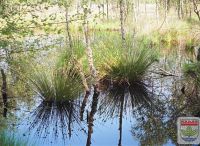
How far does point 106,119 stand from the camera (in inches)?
393

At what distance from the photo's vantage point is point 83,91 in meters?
12.0

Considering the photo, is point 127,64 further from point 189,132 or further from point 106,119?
point 189,132

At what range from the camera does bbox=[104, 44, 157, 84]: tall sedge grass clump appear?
12690 millimetres

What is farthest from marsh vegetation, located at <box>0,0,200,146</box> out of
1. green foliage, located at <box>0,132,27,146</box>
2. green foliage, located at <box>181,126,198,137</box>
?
green foliage, located at <box>181,126,198,137</box>

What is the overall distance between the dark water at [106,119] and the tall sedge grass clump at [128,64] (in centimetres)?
32

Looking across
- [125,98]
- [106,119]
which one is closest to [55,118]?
[106,119]

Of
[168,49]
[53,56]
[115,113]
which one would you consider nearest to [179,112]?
[115,113]

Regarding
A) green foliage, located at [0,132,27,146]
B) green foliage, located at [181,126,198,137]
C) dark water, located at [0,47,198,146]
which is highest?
green foliage, located at [0,132,27,146]

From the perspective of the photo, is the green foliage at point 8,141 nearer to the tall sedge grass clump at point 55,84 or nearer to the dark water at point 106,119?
the dark water at point 106,119

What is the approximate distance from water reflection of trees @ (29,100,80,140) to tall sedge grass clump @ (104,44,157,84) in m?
2.24

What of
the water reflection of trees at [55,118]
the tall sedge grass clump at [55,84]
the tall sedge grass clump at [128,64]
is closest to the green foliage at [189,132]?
the water reflection of trees at [55,118]

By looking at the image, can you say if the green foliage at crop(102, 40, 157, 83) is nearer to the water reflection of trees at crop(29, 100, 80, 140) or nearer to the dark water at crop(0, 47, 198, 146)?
the dark water at crop(0, 47, 198, 146)

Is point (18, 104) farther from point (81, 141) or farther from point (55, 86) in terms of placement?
point (81, 141)

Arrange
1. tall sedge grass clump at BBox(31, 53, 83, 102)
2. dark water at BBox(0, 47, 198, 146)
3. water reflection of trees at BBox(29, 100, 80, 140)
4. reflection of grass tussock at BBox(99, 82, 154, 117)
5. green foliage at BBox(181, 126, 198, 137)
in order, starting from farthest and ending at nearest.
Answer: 1. reflection of grass tussock at BBox(99, 82, 154, 117)
2. tall sedge grass clump at BBox(31, 53, 83, 102)
3. water reflection of trees at BBox(29, 100, 80, 140)
4. dark water at BBox(0, 47, 198, 146)
5. green foliage at BBox(181, 126, 198, 137)
